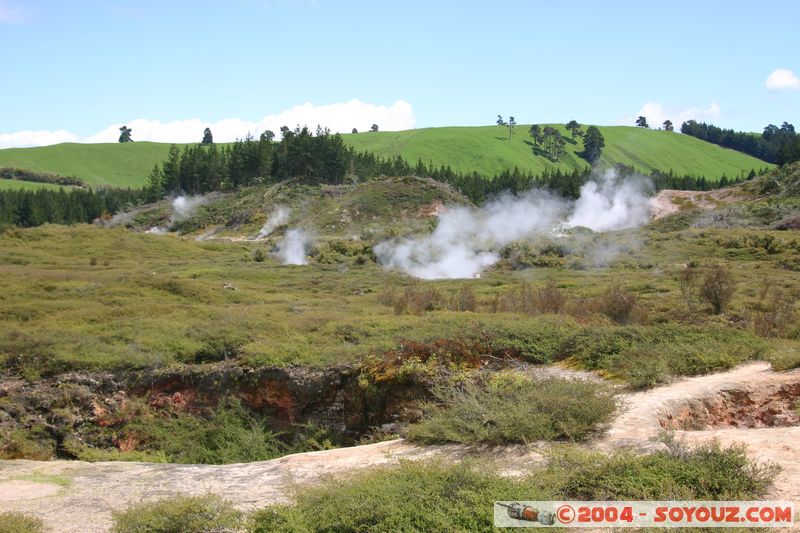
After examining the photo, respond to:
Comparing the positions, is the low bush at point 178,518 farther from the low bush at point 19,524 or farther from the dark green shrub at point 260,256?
the dark green shrub at point 260,256

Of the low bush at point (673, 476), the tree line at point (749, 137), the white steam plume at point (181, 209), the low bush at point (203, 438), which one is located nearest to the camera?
the low bush at point (673, 476)

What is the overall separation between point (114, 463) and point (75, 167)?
13661 cm

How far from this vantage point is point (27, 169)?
125 m

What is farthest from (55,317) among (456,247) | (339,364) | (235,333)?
(456,247)

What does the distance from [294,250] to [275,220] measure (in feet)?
62.8

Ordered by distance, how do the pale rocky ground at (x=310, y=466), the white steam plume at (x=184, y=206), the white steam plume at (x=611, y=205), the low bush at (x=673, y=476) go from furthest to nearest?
the white steam plume at (x=184, y=206) → the white steam plume at (x=611, y=205) → the pale rocky ground at (x=310, y=466) → the low bush at (x=673, y=476)

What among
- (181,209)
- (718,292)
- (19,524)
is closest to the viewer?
(19,524)

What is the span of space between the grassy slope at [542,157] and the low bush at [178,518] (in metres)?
115

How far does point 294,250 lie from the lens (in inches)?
1849

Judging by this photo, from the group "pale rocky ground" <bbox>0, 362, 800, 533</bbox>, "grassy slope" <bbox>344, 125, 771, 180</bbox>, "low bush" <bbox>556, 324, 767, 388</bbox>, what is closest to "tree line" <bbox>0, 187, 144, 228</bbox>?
"grassy slope" <bbox>344, 125, 771, 180</bbox>

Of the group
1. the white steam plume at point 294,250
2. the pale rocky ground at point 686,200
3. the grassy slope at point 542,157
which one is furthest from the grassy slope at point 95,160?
the pale rocky ground at point 686,200

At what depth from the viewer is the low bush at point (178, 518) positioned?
7.56 m

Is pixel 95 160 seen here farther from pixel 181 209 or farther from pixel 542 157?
pixel 542 157

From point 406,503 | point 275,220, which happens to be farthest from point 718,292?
point 275,220
